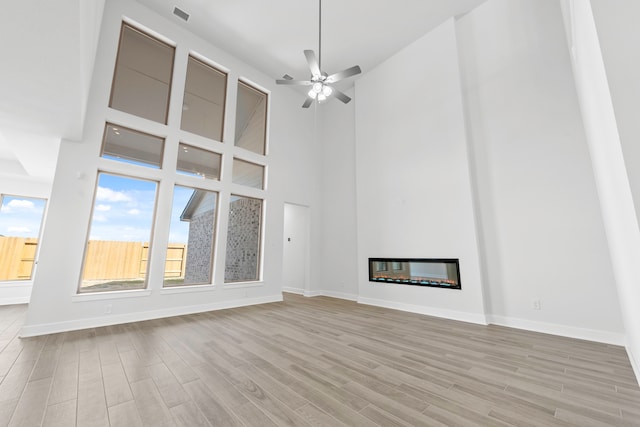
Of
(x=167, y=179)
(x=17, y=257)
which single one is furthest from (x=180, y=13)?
(x=17, y=257)

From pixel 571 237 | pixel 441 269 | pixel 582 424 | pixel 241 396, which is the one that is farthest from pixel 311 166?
pixel 582 424

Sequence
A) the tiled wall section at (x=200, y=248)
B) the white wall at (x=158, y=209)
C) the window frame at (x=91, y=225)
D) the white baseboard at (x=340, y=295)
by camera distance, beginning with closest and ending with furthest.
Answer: the white wall at (x=158, y=209)
the window frame at (x=91, y=225)
the tiled wall section at (x=200, y=248)
the white baseboard at (x=340, y=295)

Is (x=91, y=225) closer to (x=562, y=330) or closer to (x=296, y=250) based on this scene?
(x=296, y=250)

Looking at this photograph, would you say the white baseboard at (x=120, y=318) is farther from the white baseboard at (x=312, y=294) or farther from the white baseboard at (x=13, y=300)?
the white baseboard at (x=13, y=300)

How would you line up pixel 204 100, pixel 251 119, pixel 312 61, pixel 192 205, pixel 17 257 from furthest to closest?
pixel 251 119 < pixel 17 257 < pixel 204 100 < pixel 192 205 < pixel 312 61

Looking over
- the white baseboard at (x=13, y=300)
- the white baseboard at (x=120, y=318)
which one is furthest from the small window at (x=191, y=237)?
the white baseboard at (x=13, y=300)

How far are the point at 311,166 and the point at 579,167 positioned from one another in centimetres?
526

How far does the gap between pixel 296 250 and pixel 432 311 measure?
3983mm

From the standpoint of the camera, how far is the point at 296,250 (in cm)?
730

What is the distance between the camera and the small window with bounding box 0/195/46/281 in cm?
556

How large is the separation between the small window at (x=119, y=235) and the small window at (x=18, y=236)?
3774 mm

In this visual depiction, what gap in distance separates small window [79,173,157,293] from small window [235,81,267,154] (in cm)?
224

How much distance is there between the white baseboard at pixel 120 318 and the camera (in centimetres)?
320

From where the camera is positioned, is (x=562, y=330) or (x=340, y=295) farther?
(x=340, y=295)
